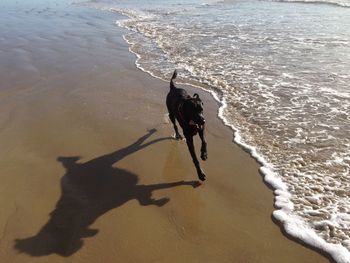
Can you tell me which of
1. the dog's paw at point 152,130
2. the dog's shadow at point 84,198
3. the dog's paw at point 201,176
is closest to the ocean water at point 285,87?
the dog's paw at point 201,176

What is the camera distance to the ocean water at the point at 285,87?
512 cm

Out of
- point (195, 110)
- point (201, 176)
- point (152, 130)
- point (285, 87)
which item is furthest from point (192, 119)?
point (285, 87)

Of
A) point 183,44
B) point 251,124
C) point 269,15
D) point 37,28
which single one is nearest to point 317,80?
point 251,124

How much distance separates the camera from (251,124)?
293 inches

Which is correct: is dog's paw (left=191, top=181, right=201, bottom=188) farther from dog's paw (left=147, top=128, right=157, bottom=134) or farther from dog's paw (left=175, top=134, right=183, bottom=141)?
dog's paw (left=147, top=128, right=157, bottom=134)

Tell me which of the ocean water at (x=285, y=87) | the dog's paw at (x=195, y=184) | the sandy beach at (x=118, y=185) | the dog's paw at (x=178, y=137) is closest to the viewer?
the sandy beach at (x=118, y=185)

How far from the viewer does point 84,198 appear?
5.31 metres

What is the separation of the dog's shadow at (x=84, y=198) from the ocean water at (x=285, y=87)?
1.56 m

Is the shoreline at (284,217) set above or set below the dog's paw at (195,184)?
above

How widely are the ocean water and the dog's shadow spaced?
1557 millimetres

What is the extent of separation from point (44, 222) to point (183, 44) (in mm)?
10427

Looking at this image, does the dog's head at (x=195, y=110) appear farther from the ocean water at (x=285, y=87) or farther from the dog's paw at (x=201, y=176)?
Result: the ocean water at (x=285, y=87)

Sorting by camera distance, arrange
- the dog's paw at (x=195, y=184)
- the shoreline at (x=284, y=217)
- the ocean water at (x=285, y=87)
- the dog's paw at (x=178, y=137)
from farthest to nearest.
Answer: the dog's paw at (x=178, y=137)
the dog's paw at (x=195, y=184)
the ocean water at (x=285, y=87)
the shoreline at (x=284, y=217)

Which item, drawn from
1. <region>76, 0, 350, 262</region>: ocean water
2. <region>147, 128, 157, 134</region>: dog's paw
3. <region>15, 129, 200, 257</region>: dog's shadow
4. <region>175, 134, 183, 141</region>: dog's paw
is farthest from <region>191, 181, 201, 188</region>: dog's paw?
<region>147, 128, 157, 134</region>: dog's paw
